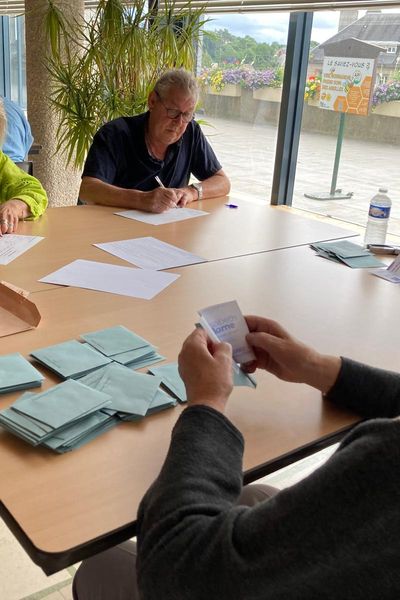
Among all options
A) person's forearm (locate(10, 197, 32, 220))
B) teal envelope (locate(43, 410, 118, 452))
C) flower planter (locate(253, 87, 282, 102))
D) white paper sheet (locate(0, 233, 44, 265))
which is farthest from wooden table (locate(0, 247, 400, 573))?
flower planter (locate(253, 87, 282, 102))

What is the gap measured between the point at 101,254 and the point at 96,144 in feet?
3.14

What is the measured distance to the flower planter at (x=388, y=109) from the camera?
13.4 ft

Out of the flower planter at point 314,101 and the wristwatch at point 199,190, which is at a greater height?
the flower planter at point 314,101

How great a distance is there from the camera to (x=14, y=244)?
1.96 meters

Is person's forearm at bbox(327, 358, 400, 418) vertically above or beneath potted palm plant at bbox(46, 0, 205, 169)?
beneath

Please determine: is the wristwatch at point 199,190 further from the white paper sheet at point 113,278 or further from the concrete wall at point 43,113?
the concrete wall at point 43,113

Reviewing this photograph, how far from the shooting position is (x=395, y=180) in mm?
4402

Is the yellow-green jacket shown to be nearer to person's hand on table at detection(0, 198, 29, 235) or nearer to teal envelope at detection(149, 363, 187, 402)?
person's hand on table at detection(0, 198, 29, 235)

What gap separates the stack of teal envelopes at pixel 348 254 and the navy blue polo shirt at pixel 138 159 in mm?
943

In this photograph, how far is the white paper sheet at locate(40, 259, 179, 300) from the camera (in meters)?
1.63

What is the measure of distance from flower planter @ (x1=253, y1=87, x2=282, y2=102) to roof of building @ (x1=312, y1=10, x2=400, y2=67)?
63 cm

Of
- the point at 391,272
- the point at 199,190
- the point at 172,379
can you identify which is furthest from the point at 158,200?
the point at 172,379

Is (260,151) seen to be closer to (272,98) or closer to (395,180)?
(272,98)

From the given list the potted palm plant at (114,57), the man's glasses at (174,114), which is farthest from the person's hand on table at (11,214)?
the potted palm plant at (114,57)
